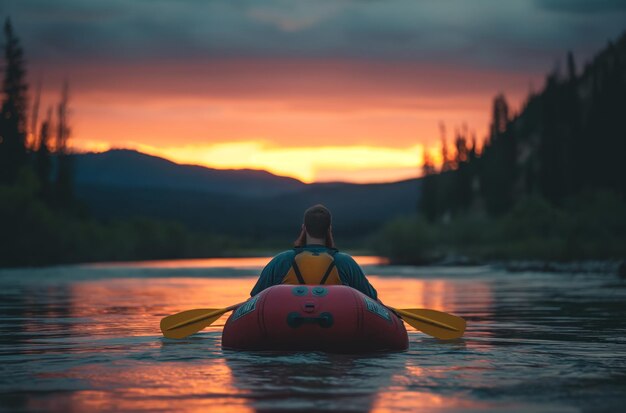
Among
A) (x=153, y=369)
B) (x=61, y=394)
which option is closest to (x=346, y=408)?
(x=61, y=394)

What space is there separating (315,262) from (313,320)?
102cm

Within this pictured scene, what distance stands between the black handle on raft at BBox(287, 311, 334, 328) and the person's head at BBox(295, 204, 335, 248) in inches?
40.3

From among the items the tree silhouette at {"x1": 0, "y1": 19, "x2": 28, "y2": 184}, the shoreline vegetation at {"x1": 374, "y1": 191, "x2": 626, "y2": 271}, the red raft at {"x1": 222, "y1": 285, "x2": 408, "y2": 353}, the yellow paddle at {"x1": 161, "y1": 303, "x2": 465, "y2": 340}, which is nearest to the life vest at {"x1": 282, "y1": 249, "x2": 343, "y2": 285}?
the red raft at {"x1": 222, "y1": 285, "x2": 408, "y2": 353}

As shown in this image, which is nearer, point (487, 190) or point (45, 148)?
point (45, 148)

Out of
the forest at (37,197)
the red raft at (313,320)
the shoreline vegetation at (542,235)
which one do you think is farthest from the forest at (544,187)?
the red raft at (313,320)

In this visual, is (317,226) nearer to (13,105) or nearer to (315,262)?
(315,262)

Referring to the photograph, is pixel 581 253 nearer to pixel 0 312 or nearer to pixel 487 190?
pixel 0 312

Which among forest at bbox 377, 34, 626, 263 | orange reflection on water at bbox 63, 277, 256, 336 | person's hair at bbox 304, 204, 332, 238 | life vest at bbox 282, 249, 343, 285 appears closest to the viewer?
person's hair at bbox 304, 204, 332, 238

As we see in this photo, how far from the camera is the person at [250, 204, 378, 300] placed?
11.1 m

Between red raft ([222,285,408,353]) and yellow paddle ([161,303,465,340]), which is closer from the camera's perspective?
red raft ([222,285,408,353])

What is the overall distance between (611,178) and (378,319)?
77.3 metres

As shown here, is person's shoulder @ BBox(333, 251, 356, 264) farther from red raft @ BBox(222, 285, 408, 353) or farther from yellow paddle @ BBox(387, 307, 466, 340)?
yellow paddle @ BBox(387, 307, 466, 340)

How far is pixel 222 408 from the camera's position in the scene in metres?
7.01

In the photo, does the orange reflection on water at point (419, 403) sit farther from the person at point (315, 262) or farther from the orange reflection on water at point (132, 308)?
the orange reflection on water at point (132, 308)
